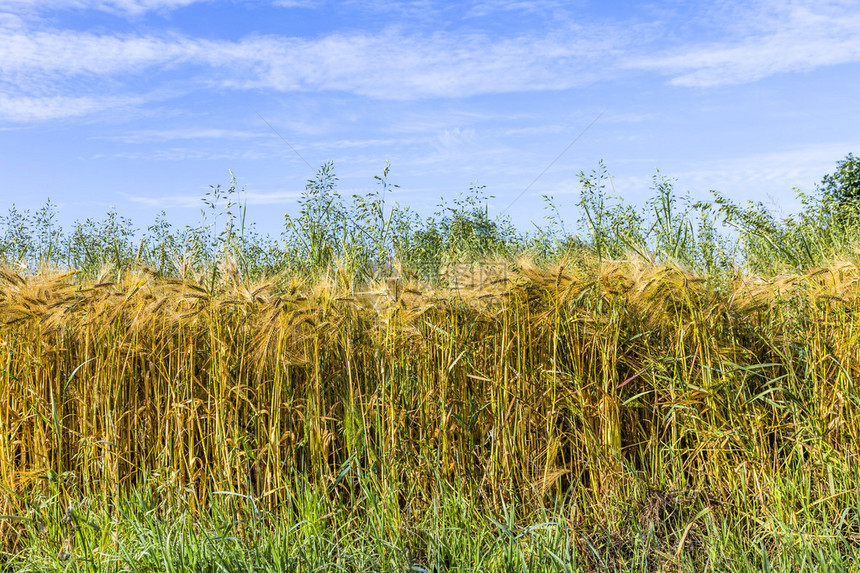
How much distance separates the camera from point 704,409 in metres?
2.47

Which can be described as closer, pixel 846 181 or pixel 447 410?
pixel 447 410

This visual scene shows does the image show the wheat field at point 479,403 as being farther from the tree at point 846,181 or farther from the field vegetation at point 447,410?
the tree at point 846,181

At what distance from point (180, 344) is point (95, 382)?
0.41 metres

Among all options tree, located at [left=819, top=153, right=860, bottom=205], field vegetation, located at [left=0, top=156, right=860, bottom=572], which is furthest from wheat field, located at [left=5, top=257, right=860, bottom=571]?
tree, located at [left=819, top=153, right=860, bottom=205]

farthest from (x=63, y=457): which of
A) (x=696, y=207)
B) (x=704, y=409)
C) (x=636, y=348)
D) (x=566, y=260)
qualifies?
(x=696, y=207)

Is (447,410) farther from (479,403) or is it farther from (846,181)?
(846,181)

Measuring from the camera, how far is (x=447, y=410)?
2461 millimetres

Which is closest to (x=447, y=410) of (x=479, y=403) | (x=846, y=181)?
(x=479, y=403)

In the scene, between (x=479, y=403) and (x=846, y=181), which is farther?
(x=846, y=181)

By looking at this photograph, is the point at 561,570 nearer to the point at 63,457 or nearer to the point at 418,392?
the point at 418,392

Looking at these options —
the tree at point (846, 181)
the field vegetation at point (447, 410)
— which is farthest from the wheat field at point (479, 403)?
the tree at point (846, 181)

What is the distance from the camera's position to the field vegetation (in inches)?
92.0

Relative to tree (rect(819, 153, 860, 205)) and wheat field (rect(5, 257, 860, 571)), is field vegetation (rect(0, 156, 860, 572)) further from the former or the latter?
tree (rect(819, 153, 860, 205))

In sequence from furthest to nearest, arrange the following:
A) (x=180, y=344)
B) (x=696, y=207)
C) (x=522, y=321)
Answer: (x=696, y=207), (x=180, y=344), (x=522, y=321)
